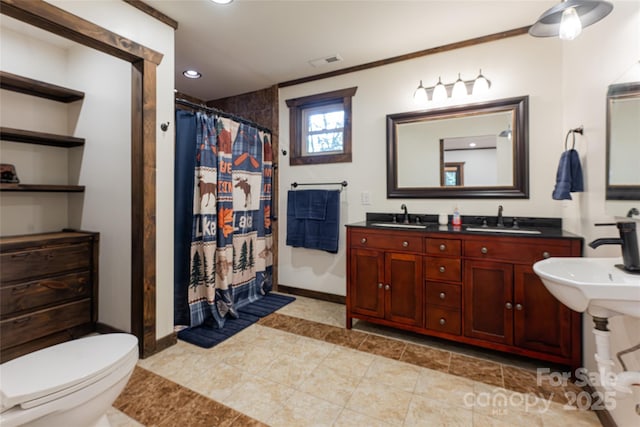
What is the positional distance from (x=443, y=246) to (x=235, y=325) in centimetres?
189

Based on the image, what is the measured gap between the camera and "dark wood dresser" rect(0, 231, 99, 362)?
1.93 m

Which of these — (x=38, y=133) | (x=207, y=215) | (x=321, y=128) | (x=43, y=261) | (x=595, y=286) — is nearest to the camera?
(x=595, y=286)

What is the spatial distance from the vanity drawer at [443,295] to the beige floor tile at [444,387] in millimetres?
466

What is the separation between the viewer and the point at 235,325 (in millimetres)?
2555

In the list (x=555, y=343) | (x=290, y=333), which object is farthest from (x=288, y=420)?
(x=555, y=343)

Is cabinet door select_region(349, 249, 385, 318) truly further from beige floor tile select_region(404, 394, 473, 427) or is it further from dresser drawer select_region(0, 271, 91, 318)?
dresser drawer select_region(0, 271, 91, 318)

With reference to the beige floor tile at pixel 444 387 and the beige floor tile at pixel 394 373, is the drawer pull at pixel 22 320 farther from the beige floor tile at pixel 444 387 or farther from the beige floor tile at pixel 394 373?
the beige floor tile at pixel 444 387

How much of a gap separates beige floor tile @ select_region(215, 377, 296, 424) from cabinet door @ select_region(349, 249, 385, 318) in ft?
3.05

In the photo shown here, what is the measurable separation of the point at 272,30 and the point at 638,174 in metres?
2.45

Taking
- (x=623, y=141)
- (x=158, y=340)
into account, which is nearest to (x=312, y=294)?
(x=158, y=340)

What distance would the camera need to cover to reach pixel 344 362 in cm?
199

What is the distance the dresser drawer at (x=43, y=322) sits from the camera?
1.93 meters

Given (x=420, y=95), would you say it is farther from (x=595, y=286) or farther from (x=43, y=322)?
(x=43, y=322)

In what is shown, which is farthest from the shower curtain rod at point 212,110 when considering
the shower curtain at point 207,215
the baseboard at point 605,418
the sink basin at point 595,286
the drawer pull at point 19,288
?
the baseboard at point 605,418
